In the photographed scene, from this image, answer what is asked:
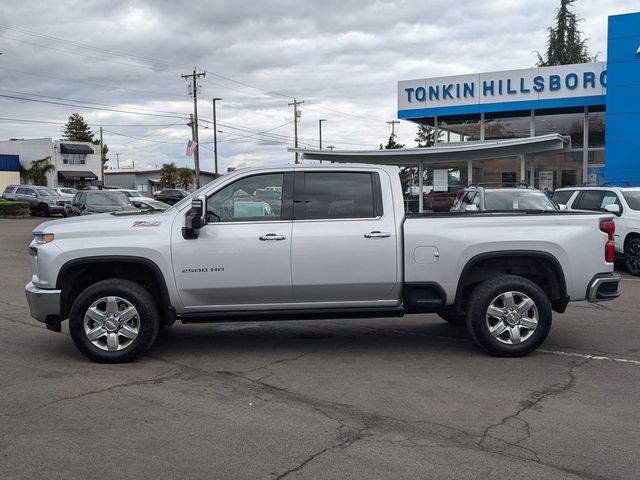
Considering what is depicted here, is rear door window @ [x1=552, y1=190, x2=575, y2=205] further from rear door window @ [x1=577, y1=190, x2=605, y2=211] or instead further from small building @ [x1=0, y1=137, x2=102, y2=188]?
small building @ [x1=0, y1=137, x2=102, y2=188]

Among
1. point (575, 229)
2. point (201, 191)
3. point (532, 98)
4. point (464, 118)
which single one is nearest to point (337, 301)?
point (201, 191)

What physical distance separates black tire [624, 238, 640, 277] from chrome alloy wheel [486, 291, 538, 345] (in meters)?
7.70

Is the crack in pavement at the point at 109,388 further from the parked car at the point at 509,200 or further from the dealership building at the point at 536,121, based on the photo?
the dealership building at the point at 536,121

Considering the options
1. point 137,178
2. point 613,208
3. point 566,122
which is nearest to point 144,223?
point 613,208

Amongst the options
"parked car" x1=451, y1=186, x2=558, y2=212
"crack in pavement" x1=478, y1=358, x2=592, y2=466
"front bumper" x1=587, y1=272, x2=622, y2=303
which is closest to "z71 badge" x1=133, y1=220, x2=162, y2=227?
"crack in pavement" x1=478, y1=358, x2=592, y2=466

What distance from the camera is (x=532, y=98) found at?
29.3 m

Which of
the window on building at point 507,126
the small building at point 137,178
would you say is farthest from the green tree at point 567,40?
the small building at point 137,178

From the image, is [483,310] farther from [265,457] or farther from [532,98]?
[532,98]

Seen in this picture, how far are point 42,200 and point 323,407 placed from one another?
3585 centimetres

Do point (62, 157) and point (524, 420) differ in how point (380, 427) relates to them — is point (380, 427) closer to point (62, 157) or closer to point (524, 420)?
point (524, 420)

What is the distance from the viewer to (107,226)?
6.58m

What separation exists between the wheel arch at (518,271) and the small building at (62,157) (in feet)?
215

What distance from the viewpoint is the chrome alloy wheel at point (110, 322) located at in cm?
655

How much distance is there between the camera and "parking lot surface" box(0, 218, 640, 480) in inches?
165
